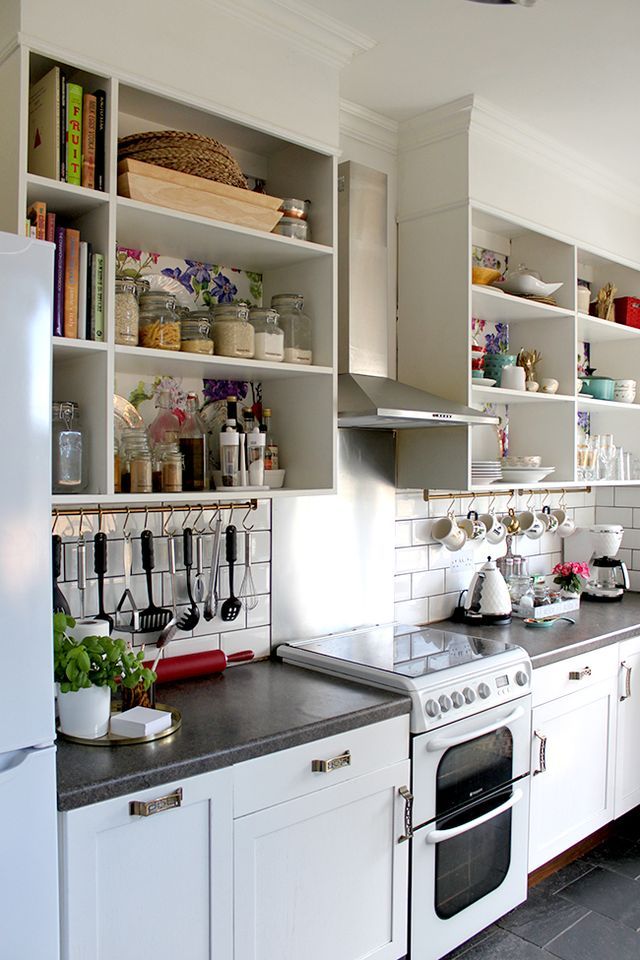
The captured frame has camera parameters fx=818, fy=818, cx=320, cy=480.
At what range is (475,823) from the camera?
240 centimetres

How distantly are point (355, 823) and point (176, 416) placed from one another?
1.23m

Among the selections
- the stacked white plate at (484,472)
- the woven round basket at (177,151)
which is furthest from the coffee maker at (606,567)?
the woven round basket at (177,151)

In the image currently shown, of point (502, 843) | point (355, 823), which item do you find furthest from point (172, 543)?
point (502, 843)

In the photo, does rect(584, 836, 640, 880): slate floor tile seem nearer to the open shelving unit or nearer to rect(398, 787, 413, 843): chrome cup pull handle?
rect(398, 787, 413, 843): chrome cup pull handle

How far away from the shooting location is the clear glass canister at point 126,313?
6.73 ft

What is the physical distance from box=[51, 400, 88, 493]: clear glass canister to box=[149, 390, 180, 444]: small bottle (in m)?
0.34

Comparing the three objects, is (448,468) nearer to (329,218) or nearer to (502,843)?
(329,218)

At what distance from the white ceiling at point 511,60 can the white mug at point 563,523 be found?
1631 mm

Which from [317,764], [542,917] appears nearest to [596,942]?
[542,917]

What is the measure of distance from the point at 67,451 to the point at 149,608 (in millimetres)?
589

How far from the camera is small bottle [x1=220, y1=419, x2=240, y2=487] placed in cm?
234

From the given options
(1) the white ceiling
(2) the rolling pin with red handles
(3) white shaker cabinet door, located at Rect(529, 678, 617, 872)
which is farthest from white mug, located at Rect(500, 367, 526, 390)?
(2) the rolling pin with red handles

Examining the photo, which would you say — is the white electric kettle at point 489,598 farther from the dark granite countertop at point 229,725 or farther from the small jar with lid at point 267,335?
the small jar with lid at point 267,335

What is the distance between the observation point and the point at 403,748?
2.21m
